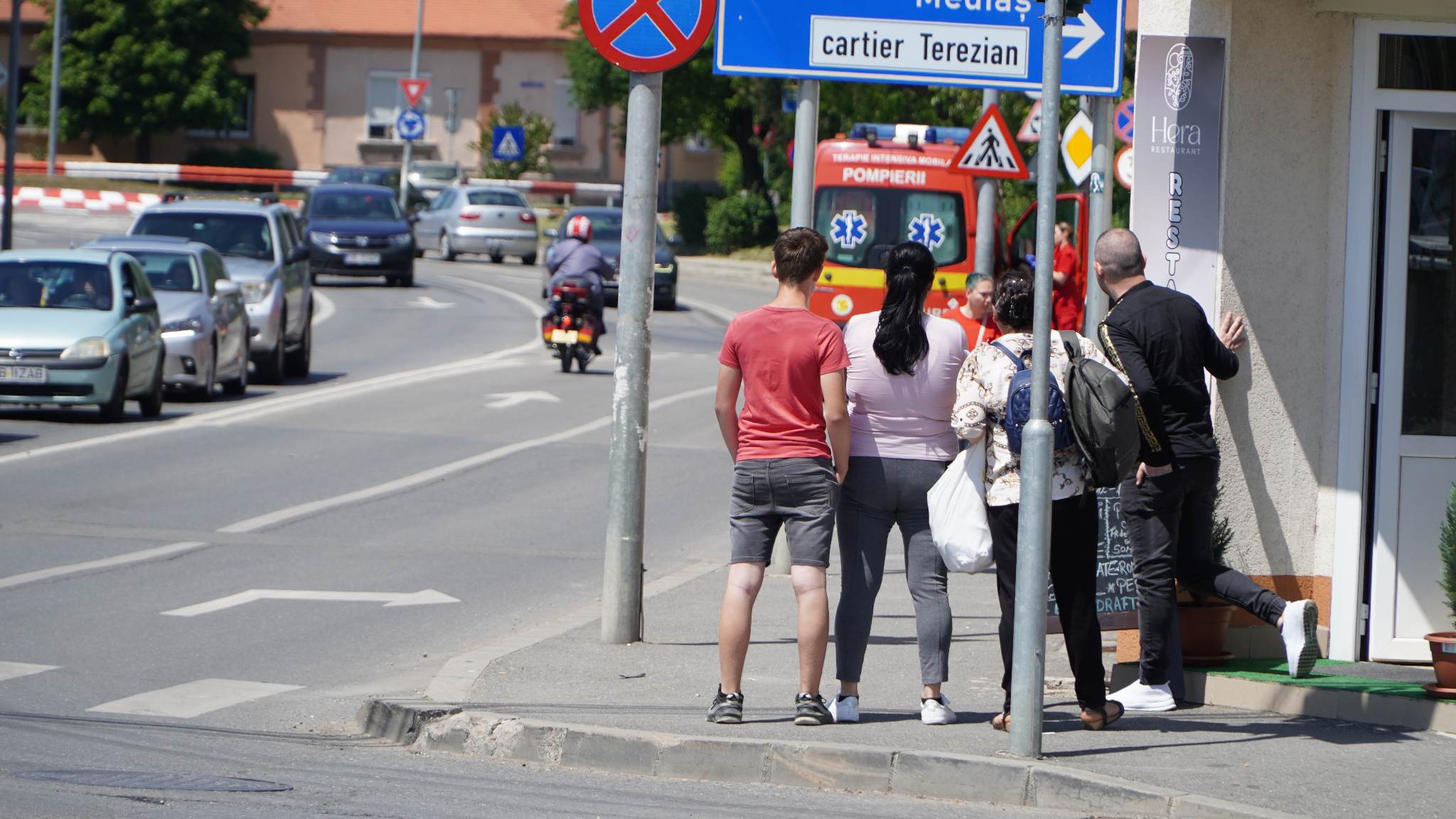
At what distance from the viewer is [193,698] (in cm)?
826

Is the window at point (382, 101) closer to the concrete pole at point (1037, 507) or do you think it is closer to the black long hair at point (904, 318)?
the black long hair at point (904, 318)

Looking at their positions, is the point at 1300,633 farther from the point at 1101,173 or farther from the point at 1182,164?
the point at 1101,173

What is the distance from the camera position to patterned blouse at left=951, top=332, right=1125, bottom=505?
7.06 metres

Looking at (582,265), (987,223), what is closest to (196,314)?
(582,265)

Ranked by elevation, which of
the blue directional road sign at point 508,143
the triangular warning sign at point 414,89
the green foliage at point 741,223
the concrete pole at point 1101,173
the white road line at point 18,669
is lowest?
the white road line at point 18,669

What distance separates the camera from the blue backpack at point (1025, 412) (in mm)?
6973

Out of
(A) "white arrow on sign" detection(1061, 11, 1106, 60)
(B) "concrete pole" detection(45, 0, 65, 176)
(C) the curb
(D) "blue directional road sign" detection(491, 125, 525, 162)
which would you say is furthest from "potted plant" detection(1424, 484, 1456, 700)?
(B) "concrete pole" detection(45, 0, 65, 176)

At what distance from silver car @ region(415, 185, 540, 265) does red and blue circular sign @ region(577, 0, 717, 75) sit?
3348cm

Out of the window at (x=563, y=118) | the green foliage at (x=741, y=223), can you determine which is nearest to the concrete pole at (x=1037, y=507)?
the green foliage at (x=741, y=223)

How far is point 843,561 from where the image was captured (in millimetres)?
7508

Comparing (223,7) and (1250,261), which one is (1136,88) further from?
(223,7)

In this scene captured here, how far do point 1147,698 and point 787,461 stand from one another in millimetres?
1844

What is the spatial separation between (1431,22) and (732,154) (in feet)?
171

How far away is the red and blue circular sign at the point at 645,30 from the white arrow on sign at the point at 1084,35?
2.69m
